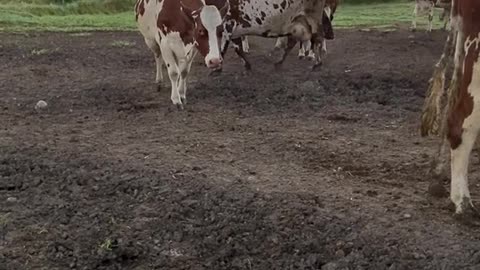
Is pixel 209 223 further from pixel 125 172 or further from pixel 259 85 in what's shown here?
pixel 259 85

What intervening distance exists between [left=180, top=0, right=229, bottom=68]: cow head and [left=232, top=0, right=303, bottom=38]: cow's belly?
4410 millimetres

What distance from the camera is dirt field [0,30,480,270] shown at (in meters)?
5.90

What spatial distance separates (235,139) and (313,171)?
1.62 meters

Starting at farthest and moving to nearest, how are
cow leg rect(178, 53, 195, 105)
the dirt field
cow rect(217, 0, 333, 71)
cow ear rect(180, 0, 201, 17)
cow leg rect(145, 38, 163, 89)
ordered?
cow rect(217, 0, 333, 71)
cow leg rect(145, 38, 163, 89)
cow leg rect(178, 53, 195, 105)
cow ear rect(180, 0, 201, 17)
the dirt field

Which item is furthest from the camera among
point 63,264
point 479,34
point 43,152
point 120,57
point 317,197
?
point 120,57

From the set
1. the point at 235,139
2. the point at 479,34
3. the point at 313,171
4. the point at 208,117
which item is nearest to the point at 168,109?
the point at 208,117

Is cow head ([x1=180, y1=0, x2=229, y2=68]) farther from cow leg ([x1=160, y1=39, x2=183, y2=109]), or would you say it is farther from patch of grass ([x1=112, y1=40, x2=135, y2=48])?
patch of grass ([x1=112, y1=40, x2=135, y2=48])

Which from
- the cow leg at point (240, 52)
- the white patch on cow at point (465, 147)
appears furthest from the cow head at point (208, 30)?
the white patch on cow at point (465, 147)

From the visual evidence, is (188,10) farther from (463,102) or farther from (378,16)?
(378,16)

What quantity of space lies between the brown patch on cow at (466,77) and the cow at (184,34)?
471 centimetres

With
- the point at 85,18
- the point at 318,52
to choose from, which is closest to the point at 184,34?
the point at 318,52

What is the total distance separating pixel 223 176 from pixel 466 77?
241 cm

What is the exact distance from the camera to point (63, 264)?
571 centimetres

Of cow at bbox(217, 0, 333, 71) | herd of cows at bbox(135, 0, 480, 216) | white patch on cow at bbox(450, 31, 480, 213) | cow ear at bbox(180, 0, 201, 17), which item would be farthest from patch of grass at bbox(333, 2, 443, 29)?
white patch on cow at bbox(450, 31, 480, 213)
